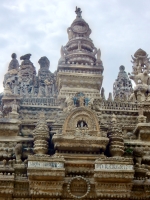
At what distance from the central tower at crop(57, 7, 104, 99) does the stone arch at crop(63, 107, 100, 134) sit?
7.51 meters

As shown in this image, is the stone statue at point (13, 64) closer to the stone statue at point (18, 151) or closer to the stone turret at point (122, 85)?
the stone turret at point (122, 85)

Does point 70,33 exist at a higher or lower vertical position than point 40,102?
higher

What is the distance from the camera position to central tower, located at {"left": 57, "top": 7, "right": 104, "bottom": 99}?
85.0 ft

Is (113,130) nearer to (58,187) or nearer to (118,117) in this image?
(58,187)

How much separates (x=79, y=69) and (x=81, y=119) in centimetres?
957

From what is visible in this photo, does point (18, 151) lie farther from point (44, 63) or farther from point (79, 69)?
point (44, 63)

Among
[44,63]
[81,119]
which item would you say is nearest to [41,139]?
[81,119]

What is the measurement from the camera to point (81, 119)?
17469 mm

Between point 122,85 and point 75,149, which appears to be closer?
point 75,149

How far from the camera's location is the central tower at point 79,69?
2591cm

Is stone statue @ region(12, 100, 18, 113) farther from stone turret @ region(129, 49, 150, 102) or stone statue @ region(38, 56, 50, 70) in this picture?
stone statue @ region(38, 56, 50, 70)

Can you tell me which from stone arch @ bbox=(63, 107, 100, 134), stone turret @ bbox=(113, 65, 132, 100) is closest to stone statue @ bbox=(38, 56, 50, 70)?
stone turret @ bbox=(113, 65, 132, 100)

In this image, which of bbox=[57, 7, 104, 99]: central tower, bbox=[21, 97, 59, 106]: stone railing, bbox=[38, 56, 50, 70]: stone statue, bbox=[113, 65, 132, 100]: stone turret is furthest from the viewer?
bbox=[38, 56, 50, 70]: stone statue

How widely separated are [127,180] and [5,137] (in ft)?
23.6
